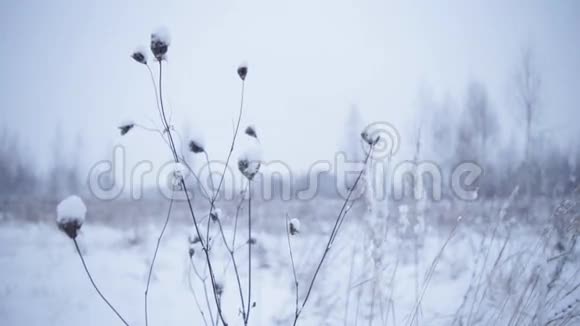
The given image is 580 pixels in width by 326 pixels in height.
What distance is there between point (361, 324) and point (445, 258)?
7.39 feet

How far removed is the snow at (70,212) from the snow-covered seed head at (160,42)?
1.45 ft

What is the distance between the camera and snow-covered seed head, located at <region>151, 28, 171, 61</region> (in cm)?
83

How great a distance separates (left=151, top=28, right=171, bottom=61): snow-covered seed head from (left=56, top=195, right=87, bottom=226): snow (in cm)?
44

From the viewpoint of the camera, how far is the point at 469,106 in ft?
58.8

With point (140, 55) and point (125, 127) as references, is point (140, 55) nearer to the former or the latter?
point (140, 55)

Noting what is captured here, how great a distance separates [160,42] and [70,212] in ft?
1.60

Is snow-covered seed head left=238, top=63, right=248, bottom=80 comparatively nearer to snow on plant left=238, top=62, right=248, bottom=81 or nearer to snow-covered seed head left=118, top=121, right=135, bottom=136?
snow on plant left=238, top=62, right=248, bottom=81

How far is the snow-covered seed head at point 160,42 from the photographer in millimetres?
831

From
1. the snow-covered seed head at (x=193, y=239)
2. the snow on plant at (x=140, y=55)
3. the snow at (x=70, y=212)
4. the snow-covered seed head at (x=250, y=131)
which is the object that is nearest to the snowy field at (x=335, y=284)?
the snow-covered seed head at (x=193, y=239)

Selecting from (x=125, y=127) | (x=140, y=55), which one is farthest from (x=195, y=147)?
(x=140, y=55)

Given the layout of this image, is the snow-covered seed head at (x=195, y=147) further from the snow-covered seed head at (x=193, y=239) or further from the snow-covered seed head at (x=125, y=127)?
the snow-covered seed head at (x=193, y=239)

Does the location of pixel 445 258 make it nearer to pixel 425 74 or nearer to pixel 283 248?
pixel 283 248

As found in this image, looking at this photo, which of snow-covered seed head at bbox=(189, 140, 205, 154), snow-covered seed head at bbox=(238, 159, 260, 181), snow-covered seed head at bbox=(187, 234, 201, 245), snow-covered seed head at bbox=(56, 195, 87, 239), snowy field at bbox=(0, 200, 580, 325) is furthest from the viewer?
snowy field at bbox=(0, 200, 580, 325)

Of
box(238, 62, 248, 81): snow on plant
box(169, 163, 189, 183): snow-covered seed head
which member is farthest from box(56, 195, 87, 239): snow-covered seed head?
box(238, 62, 248, 81): snow on plant
